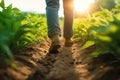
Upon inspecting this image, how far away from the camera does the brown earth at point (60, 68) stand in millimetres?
2908

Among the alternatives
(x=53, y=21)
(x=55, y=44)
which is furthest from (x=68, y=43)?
(x=53, y=21)

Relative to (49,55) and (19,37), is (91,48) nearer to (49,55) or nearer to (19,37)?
(49,55)

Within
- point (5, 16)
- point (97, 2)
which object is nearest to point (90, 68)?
point (5, 16)

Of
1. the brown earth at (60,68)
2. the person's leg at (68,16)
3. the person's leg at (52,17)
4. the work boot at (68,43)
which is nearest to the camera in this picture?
the brown earth at (60,68)

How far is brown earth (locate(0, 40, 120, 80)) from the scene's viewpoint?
291 cm

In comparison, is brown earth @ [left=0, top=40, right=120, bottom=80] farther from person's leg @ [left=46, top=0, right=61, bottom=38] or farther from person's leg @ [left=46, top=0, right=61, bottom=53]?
person's leg @ [left=46, top=0, right=61, bottom=38]

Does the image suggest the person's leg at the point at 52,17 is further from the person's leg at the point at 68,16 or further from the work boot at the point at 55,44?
the person's leg at the point at 68,16

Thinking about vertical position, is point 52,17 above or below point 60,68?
above

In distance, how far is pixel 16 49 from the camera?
3.92 m

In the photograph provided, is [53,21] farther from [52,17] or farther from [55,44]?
[55,44]

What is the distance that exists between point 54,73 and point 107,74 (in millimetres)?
603

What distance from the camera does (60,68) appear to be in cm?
369

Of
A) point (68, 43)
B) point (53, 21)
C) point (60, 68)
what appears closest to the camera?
point (60, 68)

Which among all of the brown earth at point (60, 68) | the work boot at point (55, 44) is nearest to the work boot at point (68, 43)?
the work boot at point (55, 44)
